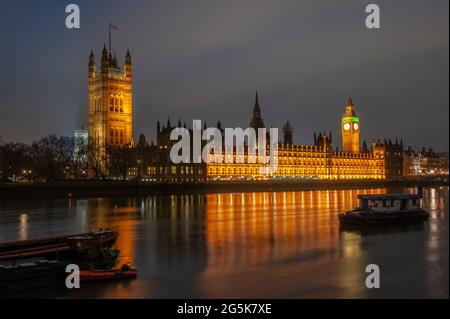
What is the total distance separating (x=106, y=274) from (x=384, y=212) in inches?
965

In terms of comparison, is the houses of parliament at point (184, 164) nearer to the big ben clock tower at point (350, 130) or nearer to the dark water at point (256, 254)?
the big ben clock tower at point (350, 130)

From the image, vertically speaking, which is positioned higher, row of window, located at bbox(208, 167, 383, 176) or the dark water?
row of window, located at bbox(208, 167, 383, 176)

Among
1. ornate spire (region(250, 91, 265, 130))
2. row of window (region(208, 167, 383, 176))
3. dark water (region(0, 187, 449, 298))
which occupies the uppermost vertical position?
ornate spire (region(250, 91, 265, 130))

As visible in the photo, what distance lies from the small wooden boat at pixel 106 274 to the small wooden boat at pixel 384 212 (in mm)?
21155

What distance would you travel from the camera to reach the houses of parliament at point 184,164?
109500 millimetres

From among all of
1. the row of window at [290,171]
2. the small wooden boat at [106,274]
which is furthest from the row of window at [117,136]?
the small wooden boat at [106,274]

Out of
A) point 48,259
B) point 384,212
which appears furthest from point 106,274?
point 384,212

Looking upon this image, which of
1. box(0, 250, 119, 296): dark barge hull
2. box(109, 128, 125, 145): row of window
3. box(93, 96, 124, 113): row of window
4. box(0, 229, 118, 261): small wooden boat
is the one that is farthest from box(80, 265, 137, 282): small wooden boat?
box(93, 96, 124, 113): row of window

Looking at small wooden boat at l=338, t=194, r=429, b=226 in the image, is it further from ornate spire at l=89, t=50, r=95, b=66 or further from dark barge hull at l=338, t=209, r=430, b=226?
ornate spire at l=89, t=50, r=95, b=66

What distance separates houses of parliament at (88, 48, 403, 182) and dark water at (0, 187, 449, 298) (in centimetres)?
6027

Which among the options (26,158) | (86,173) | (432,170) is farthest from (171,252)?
(432,170)

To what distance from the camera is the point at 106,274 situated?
21391 mm

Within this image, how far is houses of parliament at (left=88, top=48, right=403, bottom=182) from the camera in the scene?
359 ft

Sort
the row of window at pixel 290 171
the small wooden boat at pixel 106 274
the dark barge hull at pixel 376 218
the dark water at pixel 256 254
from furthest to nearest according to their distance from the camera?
1. the row of window at pixel 290 171
2. the dark barge hull at pixel 376 218
3. the small wooden boat at pixel 106 274
4. the dark water at pixel 256 254
